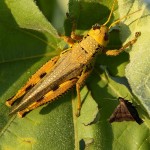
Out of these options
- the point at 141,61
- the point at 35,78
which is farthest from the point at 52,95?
the point at 141,61

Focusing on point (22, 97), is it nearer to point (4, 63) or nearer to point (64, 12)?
point (4, 63)

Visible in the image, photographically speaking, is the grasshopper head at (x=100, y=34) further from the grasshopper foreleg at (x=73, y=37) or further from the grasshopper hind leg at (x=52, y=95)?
the grasshopper hind leg at (x=52, y=95)

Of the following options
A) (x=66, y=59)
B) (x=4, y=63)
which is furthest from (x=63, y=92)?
(x=4, y=63)

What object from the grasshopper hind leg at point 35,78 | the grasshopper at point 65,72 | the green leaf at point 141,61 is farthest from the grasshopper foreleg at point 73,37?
the green leaf at point 141,61

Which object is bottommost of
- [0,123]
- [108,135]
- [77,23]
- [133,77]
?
[108,135]

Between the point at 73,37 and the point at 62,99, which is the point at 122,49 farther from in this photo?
the point at 62,99

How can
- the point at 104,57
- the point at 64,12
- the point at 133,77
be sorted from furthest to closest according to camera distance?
the point at 104,57 < the point at 64,12 < the point at 133,77
